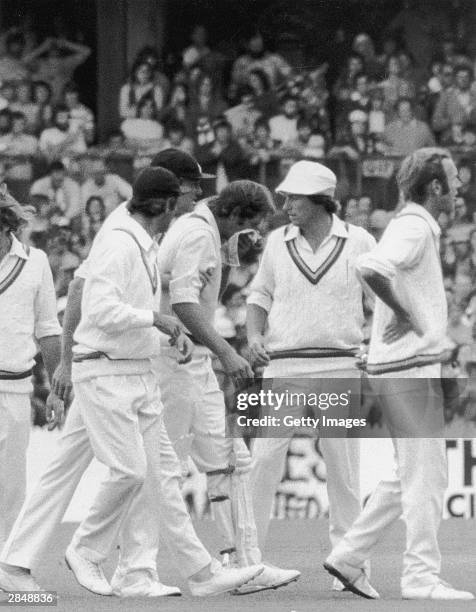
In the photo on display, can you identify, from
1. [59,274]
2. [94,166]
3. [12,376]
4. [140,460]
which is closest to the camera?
[140,460]

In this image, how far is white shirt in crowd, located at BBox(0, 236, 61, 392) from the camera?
8.09m

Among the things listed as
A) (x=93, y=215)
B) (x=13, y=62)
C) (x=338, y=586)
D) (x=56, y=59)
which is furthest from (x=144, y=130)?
(x=338, y=586)

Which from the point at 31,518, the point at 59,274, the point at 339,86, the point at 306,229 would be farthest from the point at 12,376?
the point at 339,86

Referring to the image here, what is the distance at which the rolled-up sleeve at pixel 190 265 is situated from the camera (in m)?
8.20

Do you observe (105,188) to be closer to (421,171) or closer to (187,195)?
(187,195)

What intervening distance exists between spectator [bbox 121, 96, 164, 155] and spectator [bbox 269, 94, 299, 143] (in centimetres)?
110

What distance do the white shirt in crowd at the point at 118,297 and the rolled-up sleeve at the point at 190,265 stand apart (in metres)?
0.51

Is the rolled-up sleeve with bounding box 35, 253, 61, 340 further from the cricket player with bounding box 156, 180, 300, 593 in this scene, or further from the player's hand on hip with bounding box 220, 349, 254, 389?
the player's hand on hip with bounding box 220, 349, 254, 389

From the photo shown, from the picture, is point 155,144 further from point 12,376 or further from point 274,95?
point 12,376

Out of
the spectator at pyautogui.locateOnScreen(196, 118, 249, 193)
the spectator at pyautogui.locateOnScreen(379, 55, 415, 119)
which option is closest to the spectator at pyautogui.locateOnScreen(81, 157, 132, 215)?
the spectator at pyautogui.locateOnScreen(196, 118, 249, 193)

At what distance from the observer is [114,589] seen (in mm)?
7891

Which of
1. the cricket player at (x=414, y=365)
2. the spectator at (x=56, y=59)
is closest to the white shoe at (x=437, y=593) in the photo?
the cricket player at (x=414, y=365)

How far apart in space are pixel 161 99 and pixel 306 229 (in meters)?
9.47

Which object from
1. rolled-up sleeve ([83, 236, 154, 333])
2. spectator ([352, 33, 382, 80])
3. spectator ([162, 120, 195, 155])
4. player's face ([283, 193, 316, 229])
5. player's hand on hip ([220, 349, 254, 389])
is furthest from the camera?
spectator ([352, 33, 382, 80])
